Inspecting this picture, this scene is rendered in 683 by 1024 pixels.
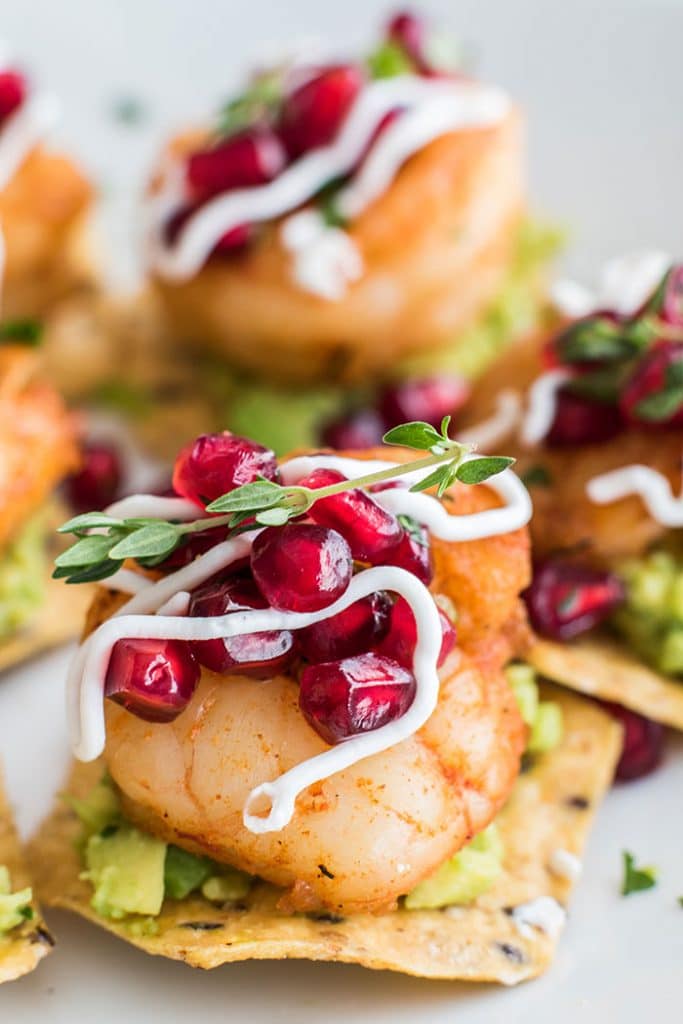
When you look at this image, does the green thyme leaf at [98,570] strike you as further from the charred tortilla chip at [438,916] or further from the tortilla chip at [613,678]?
the tortilla chip at [613,678]

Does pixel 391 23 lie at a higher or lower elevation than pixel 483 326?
higher

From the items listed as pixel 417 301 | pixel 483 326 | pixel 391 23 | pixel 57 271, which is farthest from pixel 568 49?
pixel 57 271

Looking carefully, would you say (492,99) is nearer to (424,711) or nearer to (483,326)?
(483,326)

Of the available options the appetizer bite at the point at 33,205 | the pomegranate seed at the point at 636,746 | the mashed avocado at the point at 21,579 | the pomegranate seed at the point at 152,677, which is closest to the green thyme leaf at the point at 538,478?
the pomegranate seed at the point at 636,746

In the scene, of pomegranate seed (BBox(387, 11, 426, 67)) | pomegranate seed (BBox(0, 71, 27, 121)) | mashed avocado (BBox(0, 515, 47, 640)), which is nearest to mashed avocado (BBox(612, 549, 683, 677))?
mashed avocado (BBox(0, 515, 47, 640))

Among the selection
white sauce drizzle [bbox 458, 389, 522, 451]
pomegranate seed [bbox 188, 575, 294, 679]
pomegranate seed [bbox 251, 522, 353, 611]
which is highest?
pomegranate seed [bbox 251, 522, 353, 611]

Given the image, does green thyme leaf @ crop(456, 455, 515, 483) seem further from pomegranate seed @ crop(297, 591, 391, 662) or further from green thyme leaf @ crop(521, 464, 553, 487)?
green thyme leaf @ crop(521, 464, 553, 487)

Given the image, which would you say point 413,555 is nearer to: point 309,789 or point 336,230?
point 309,789
